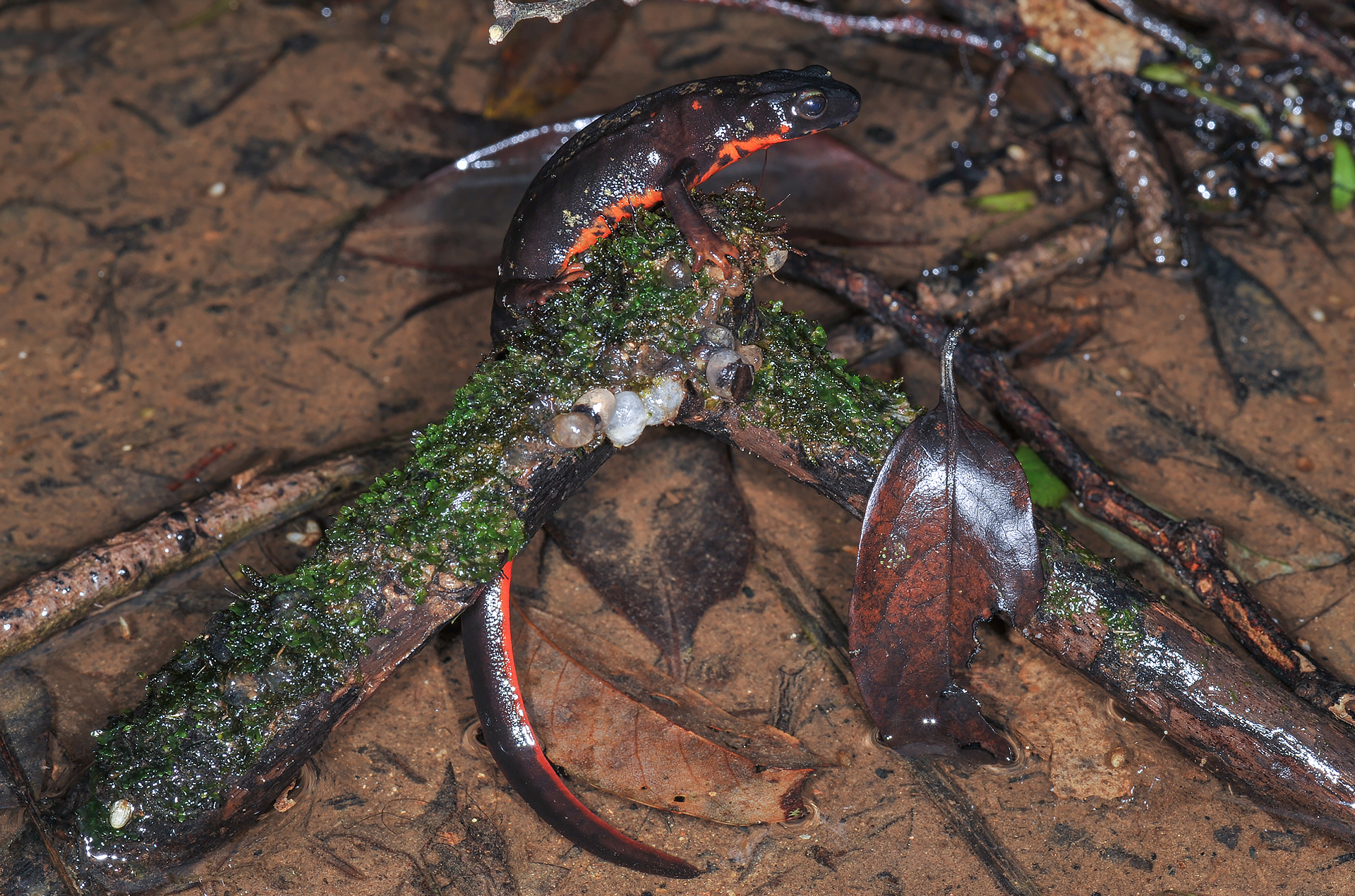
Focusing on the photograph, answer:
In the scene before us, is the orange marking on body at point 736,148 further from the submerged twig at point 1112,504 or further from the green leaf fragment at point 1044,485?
the green leaf fragment at point 1044,485

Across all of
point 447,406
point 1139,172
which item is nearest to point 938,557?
point 447,406

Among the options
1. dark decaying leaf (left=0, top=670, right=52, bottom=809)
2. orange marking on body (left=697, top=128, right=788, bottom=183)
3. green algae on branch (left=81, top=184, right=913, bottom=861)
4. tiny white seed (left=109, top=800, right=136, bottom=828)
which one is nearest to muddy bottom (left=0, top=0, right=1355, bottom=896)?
dark decaying leaf (left=0, top=670, right=52, bottom=809)

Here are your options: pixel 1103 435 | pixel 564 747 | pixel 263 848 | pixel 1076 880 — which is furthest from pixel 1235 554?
pixel 263 848

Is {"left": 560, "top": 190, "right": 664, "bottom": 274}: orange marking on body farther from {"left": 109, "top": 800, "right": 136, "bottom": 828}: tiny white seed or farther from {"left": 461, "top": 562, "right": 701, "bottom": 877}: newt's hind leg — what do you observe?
{"left": 109, "top": 800, "right": 136, "bottom": 828}: tiny white seed

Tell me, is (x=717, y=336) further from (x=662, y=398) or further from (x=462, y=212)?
(x=462, y=212)

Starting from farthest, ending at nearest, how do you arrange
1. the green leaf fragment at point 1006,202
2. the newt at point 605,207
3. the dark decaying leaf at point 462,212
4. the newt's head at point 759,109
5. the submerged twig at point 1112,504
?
the green leaf fragment at point 1006,202, the dark decaying leaf at point 462,212, the newt's head at point 759,109, the submerged twig at point 1112,504, the newt at point 605,207

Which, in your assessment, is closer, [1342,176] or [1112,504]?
[1112,504]

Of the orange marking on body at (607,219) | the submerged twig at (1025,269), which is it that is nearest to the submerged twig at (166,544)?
the orange marking on body at (607,219)
